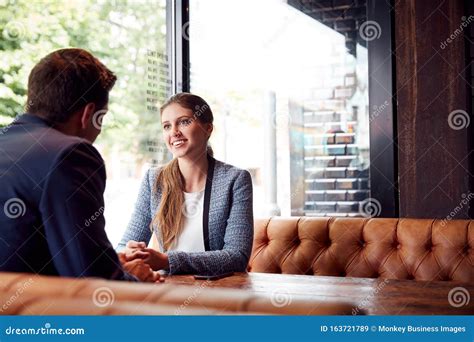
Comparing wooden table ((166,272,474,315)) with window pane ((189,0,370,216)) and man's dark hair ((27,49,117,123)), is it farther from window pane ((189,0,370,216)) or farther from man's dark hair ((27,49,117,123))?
window pane ((189,0,370,216))

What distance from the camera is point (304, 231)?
2.83m

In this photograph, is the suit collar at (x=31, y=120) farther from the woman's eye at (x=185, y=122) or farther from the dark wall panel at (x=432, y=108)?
the dark wall panel at (x=432, y=108)

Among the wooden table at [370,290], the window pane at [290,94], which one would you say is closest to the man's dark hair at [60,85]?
the wooden table at [370,290]

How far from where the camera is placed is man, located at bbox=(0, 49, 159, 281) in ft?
4.16

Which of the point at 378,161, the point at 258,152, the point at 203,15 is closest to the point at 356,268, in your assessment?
the point at 378,161

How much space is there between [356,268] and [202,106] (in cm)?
104

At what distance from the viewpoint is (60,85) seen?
157 cm

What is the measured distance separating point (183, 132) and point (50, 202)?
128 cm

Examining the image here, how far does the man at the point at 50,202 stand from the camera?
49.9 inches

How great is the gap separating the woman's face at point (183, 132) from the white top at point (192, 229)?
202 mm

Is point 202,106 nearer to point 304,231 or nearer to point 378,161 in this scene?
point 304,231

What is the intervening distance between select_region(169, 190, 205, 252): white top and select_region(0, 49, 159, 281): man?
947 mm

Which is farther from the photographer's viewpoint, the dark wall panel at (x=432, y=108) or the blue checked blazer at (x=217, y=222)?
the dark wall panel at (x=432, y=108)

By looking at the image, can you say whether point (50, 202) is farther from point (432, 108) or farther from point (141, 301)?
point (432, 108)
